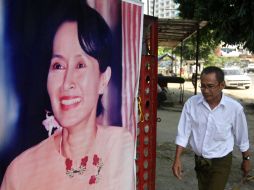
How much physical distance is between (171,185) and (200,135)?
83.4 inches

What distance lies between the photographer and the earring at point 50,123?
2352mm

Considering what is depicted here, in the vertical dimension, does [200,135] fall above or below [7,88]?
below

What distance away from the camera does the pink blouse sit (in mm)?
2275

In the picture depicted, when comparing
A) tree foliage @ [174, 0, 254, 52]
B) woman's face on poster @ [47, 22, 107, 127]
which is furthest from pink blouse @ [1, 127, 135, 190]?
tree foliage @ [174, 0, 254, 52]

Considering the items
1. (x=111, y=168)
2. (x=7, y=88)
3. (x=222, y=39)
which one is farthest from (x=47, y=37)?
(x=222, y=39)

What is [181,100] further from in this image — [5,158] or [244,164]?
[5,158]

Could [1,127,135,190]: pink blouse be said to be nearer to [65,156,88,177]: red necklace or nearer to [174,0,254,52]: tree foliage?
[65,156,88,177]: red necklace

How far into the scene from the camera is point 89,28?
262 centimetres

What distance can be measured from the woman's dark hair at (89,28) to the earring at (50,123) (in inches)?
16.2

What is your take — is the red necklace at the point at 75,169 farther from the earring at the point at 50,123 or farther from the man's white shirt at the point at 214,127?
the man's white shirt at the point at 214,127

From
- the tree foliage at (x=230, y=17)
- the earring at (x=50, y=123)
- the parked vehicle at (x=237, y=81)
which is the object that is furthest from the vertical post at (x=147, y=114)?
the parked vehicle at (x=237, y=81)

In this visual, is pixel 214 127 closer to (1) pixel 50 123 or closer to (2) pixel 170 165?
(1) pixel 50 123

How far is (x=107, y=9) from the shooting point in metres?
2.73

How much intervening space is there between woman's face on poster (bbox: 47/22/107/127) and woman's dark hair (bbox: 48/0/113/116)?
34 mm
